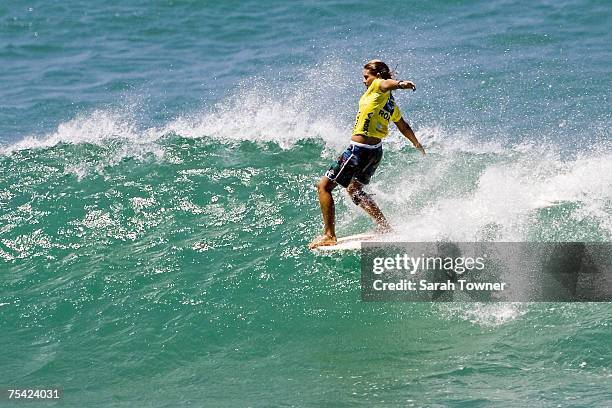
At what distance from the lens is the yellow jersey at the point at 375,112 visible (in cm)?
944

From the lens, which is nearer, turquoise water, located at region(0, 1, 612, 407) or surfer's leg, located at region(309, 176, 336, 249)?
turquoise water, located at region(0, 1, 612, 407)

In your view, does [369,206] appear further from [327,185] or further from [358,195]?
[327,185]

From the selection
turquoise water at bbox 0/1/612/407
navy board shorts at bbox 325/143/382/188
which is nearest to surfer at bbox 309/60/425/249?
navy board shorts at bbox 325/143/382/188

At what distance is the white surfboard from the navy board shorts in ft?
2.13

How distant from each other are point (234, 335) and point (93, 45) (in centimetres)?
1263

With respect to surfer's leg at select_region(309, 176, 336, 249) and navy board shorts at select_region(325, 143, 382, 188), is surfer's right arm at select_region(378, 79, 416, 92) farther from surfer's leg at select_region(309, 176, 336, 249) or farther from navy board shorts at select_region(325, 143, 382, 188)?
surfer's leg at select_region(309, 176, 336, 249)

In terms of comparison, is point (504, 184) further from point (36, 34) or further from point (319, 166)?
point (36, 34)

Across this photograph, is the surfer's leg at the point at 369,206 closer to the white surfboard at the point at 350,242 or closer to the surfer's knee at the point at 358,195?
the surfer's knee at the point at 358,195

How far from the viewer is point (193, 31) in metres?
20.2

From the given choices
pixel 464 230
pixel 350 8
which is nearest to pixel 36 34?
pixel 350 8

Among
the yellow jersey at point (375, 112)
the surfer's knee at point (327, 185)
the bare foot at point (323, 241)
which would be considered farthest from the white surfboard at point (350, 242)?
the yellow jersey at point (375, 112)

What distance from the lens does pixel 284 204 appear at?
36.9 ft

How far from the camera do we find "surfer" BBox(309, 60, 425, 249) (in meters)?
9.46

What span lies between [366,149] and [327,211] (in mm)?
829
